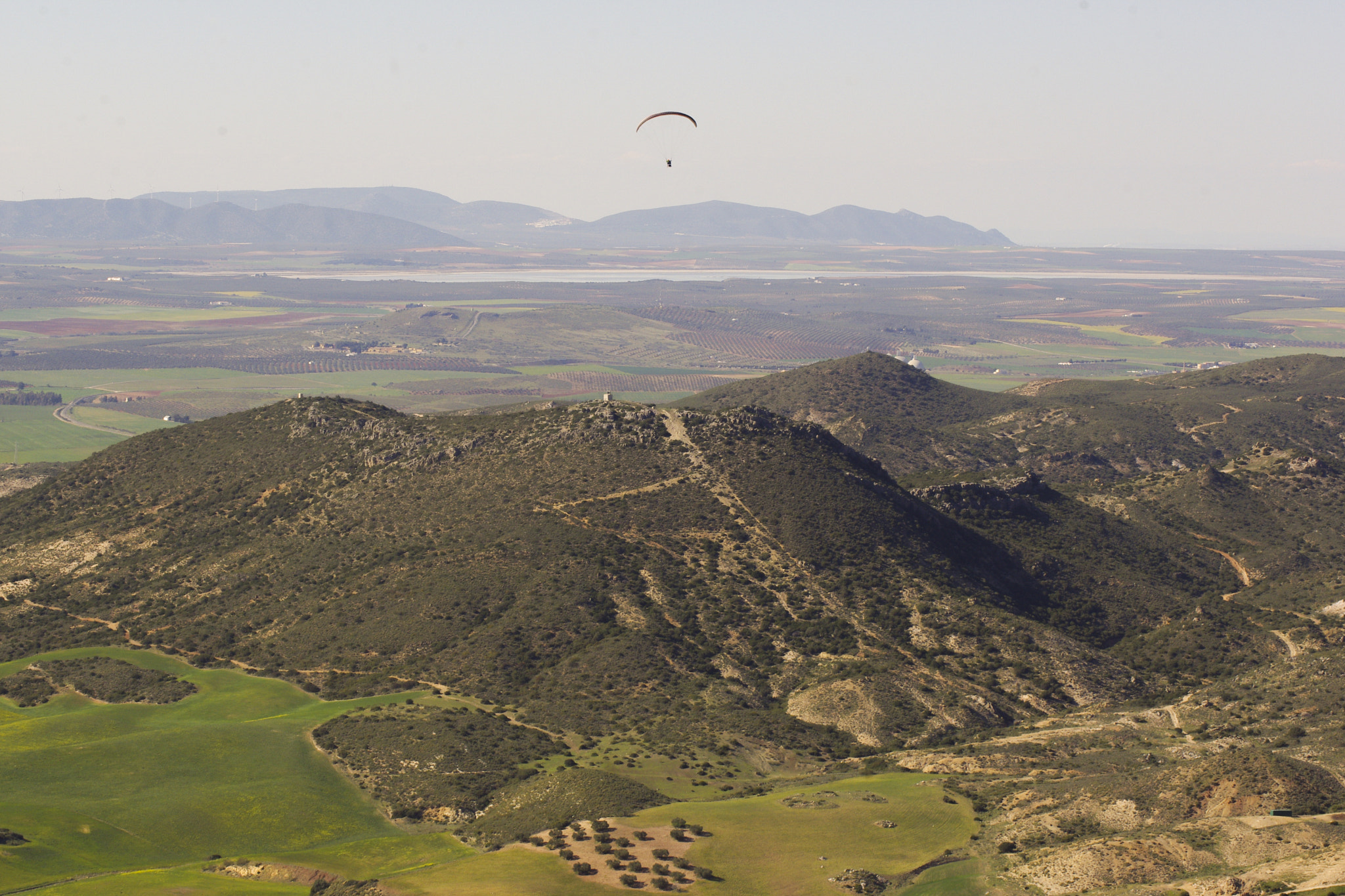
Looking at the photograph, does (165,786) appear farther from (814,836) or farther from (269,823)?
(814,836)

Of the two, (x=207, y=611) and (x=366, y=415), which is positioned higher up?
(x=366, y=415)

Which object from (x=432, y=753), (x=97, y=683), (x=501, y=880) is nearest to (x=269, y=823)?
(x=432, y=753)

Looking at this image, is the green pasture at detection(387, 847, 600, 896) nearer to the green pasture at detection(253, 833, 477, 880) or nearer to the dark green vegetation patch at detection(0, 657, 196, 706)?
the green pasture at detection(253, 833, 477, 880)

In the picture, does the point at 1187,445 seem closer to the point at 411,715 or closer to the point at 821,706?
the point at 821,706

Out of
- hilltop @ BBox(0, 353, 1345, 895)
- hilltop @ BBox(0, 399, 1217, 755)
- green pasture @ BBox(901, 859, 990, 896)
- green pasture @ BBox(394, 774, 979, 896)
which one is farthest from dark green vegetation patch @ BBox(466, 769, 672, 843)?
green pasture @ BBox(901, 859, 990, 896)

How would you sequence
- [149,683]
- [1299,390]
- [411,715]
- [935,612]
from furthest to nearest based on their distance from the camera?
[1299,390], [935,612], [149,683], [411,715]

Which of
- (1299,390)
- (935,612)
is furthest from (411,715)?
(1299,390)
